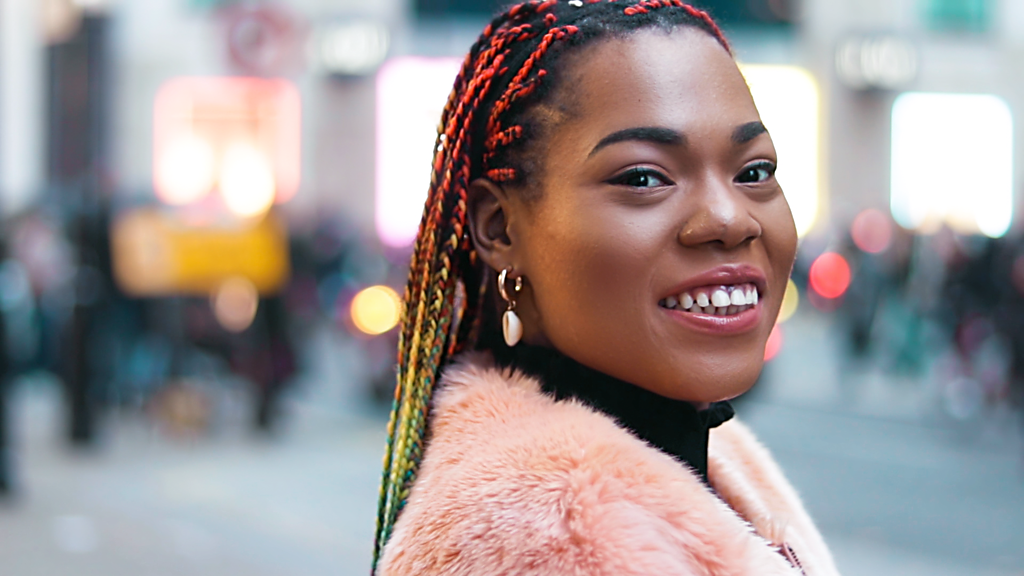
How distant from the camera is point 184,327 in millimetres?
8617

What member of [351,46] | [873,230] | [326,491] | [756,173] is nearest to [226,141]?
[351,46]

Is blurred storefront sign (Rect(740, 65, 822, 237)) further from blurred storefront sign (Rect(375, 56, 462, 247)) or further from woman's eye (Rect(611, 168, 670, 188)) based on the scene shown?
woman's eye (Rect(611, 168, 670, 188))

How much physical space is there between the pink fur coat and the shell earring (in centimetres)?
6

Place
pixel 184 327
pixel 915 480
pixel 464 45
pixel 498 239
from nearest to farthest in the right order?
pixel 498 239, pixel 915 480, pixel 184 327, pixel 464 45

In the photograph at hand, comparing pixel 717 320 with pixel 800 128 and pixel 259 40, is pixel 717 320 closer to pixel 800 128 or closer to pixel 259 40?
pixel 259 40

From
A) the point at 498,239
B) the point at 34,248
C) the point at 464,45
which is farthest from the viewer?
the point at 464,45

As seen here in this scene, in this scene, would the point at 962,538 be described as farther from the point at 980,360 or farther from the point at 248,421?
the point at 248,421

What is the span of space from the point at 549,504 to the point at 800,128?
19.0 m

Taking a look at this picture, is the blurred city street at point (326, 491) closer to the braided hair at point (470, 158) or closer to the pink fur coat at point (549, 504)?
the braided hair at point (470, 158)

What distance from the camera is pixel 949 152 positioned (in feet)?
62.4

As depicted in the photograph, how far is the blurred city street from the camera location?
542 centimetres

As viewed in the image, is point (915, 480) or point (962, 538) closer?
point (962, 538)

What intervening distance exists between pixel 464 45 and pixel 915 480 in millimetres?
13240

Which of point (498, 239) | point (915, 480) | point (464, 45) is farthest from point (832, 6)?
point (498, 239)
